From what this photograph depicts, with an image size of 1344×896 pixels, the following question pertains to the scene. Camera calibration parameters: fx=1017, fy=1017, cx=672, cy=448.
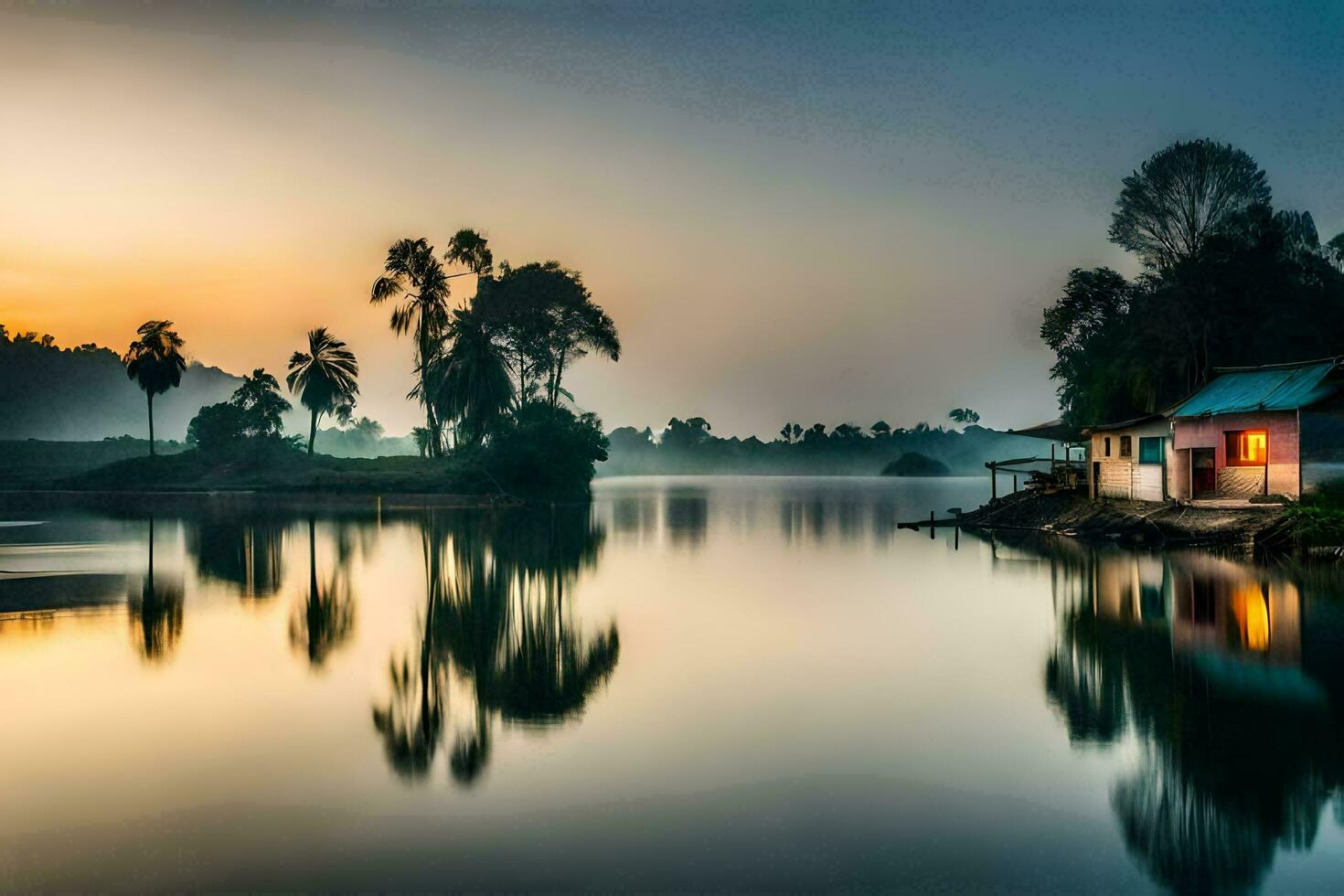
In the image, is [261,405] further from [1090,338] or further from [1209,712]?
[1209,712]

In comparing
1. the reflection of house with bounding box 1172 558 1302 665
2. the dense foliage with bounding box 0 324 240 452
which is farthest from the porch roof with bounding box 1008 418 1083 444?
the dense foliage with bounding box 0 324 240 452

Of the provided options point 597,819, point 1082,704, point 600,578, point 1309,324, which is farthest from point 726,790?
point 1309,324

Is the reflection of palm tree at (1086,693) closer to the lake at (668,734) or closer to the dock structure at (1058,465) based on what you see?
the lake at (668,734)

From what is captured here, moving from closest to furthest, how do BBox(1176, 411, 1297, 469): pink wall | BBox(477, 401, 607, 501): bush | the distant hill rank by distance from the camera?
BBox(1176, 411, 1297, 469): pink wall → BBox(477, 401, 607, 501): bush → the distant hill

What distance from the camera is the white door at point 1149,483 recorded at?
127 feet

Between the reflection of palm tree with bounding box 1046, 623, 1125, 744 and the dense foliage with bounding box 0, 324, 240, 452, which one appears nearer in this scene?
the reflection of palm tree with bounding box 1046, 623, 1125, 744

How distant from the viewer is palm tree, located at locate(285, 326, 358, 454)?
87.7 meters

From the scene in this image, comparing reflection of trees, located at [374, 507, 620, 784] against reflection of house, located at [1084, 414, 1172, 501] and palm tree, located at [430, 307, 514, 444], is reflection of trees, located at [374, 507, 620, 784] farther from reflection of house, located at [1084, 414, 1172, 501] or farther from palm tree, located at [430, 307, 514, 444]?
palm tree, located at [430, 307, 514, 444]

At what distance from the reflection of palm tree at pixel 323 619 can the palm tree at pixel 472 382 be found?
142ft

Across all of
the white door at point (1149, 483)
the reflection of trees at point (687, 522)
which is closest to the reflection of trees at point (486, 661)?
the reflection of trees at point (687, 522)

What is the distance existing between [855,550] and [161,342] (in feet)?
254

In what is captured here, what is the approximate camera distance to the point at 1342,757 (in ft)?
31.7

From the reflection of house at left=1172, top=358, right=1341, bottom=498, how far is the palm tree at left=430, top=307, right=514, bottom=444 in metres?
44.0

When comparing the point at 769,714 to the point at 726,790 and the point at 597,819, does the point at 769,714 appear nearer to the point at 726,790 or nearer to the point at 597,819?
the point at 726,790
